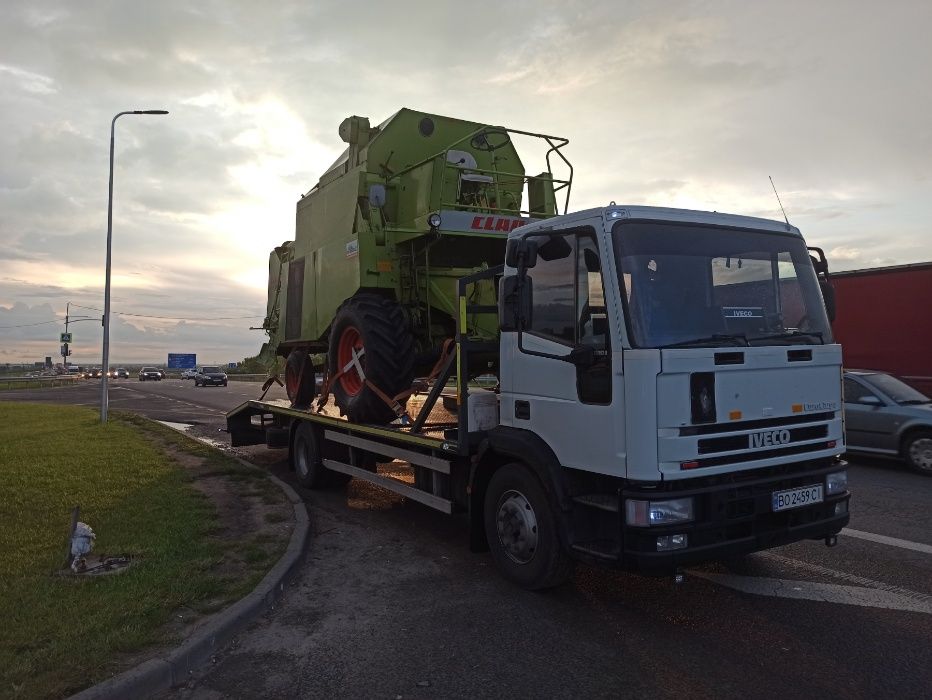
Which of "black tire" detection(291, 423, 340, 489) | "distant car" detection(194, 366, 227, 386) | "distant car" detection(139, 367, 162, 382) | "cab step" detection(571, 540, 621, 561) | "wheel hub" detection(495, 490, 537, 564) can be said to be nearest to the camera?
"cab step" detection(571, 540, 621, 561)

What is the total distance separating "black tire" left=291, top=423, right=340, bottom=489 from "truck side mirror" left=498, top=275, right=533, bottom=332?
432 centimetres

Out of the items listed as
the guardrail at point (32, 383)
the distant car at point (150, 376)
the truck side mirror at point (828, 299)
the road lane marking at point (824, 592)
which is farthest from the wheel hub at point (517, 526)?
the distant car at point (150, 376)

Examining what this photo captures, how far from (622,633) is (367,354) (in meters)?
3.83

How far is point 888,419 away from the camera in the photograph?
31.3ft

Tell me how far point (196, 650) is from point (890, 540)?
5.74m

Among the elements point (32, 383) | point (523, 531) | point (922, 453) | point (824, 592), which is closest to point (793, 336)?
point (824, 592)

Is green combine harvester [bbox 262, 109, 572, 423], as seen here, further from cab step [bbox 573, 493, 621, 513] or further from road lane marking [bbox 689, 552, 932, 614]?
road lane marking [bbox 689, 552, 932, 614]

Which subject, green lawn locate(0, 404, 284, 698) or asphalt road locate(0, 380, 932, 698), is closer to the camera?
asphalt road locate(0, 380, 932, 698)

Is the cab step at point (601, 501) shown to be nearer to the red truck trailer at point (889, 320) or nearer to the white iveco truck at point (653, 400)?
the white iveco truck at point (653, 400)

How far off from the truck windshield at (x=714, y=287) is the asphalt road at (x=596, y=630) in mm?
1796

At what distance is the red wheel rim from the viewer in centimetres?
737

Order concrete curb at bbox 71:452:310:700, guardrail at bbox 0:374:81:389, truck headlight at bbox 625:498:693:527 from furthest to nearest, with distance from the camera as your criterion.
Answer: guardrail at bbox 0:374:81:389 → truck headlight at bbox 625:498:693:527 → concrete curb at bbox 71:452:310:700

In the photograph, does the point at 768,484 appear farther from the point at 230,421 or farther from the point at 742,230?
the point at 230,421

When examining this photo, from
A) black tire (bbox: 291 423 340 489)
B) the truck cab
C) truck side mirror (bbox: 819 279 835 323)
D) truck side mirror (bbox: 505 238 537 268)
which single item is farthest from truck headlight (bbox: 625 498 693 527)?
black tire (bbox: 291 423 340 489)
